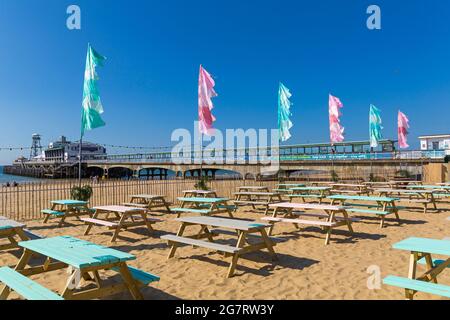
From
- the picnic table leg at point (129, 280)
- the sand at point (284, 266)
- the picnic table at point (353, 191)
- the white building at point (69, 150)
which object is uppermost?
the white building at point (69, 150)

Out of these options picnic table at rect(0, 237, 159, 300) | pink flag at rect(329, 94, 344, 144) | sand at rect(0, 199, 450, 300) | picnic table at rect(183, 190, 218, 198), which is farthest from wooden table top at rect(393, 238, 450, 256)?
pink flag at rect(329, 94, 344, 144)

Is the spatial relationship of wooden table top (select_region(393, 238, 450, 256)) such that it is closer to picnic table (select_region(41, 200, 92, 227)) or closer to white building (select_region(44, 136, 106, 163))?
picnic table (select_region(41, 200, 92, 227))

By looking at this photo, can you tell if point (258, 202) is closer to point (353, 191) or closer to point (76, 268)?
point (353, 191)

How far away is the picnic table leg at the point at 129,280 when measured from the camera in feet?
12.1

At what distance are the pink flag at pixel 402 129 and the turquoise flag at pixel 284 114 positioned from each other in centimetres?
1078

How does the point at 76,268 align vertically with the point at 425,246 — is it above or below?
below

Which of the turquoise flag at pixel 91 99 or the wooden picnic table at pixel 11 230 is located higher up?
the turquoise flag at pixel 91 99

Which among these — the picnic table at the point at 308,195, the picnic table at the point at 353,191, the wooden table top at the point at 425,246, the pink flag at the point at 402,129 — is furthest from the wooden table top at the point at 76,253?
the pink flag at the point at 402,129

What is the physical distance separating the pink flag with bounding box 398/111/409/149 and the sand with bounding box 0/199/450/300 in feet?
51.7

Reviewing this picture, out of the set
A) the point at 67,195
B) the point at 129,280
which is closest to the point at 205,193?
the point at 129,280

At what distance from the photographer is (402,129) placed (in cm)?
2280

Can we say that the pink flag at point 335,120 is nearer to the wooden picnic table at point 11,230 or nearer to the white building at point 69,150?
the wooden picnic table at point 11,230

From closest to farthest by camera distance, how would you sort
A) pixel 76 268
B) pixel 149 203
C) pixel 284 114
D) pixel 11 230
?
pixel 76 268 < pixel 11 230 < pixel 149 203 < pixel 284 114

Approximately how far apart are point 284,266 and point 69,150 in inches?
4106
